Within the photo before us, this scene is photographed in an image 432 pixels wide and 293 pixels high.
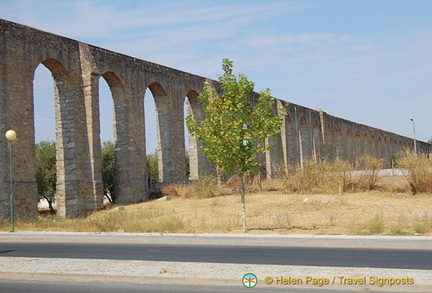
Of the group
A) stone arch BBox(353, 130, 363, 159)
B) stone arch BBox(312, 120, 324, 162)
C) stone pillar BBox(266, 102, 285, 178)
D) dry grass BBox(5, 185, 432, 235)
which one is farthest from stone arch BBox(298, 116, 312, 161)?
dry grass BBox(5, 185, 432, 235)

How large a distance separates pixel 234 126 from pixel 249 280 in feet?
29.6

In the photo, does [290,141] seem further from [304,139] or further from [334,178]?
[334,178]

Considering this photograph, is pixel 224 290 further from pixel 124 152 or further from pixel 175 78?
pixel 175 78

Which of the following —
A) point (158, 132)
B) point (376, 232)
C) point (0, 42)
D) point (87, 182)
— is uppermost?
point (0, 42)

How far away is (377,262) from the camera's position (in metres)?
9.45

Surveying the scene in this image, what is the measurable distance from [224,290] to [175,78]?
22576 mm

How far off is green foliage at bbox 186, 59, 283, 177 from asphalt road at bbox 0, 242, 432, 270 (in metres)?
4.55

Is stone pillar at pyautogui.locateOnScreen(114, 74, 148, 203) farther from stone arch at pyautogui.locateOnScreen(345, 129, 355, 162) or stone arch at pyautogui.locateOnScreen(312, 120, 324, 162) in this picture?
stone arch at pyautogui.locateOnScreen(345, 129, 355, 162)

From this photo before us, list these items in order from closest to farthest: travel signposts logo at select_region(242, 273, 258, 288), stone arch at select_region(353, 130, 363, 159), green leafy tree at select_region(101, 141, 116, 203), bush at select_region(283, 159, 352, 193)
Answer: travel signposts logo at select_region(242, 273, 258, 288) → bush at select_region(283, 159, 352, 193) → green leafy tree at select_region(101, 141, 116, 203) → stone arch at select_region(353, 130, 363, 159)

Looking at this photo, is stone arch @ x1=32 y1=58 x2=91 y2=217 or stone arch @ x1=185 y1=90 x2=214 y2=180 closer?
stone arch @ x1=32 y1=58 x2=91 y2=217

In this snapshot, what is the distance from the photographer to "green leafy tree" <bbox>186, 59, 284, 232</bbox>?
645 inches

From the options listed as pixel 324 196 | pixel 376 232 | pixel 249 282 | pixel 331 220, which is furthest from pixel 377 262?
pixel 324 196

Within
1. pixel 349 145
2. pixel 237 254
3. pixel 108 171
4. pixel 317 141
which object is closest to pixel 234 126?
pixel 237 254

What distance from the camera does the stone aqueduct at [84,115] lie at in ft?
64.8
